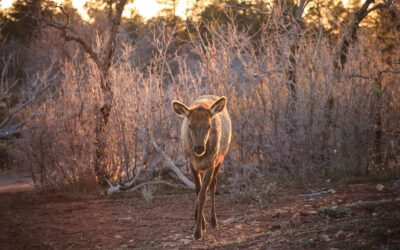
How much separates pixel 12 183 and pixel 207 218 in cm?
784

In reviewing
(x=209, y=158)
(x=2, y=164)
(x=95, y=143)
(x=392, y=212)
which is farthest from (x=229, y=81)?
(x=2, y=164)

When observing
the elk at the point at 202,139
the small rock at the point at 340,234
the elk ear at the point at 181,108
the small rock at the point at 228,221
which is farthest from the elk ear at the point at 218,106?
the small rock at the point at 340,234

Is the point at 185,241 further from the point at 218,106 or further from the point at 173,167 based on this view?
the point at 173,167

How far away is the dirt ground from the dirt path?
4.92 ft

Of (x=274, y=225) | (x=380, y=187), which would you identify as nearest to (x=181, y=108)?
(x=274, y=225)

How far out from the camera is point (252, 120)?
10.9 meters

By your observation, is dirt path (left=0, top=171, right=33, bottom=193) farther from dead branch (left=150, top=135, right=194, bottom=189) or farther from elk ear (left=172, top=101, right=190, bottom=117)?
elk ear (left=172, top=101, right=190, bottom=117)

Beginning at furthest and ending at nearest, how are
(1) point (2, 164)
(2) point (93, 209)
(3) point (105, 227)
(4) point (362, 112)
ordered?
1. (1) point (2, 164)
2. (4) point (362, 112)
3. (2) point (93, 209)
4. (3) point (105, 227)

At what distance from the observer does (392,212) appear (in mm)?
5797

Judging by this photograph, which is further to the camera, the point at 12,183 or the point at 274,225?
the point at 12,183

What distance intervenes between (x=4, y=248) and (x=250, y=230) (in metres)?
3.89

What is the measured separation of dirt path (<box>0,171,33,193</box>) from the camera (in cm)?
1145

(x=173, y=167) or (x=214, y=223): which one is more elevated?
(x=173, y=167)

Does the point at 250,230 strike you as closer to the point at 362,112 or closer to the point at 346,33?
the point at 362,112
